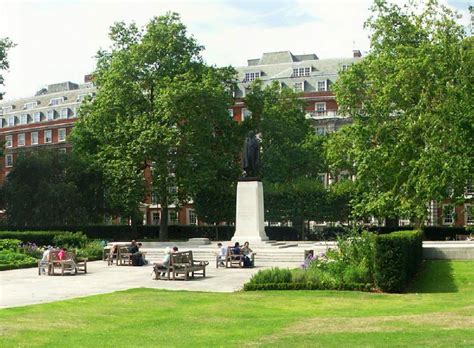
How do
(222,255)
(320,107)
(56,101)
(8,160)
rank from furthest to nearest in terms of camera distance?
1. (56,101)
2. (8,160)
3. (320,107)
4. (222,255)

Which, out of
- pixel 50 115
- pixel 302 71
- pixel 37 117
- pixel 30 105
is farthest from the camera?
pixel 30 105

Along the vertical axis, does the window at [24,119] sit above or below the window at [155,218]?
above

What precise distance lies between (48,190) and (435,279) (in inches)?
1393

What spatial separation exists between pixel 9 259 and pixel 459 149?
64.8 feet

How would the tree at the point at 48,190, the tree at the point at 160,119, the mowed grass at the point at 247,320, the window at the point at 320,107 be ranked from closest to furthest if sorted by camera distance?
the mowed grass at the point at 247,320
the tree at the point at 160,119
the tree at the point at 48,190
the window at the point at 320,107

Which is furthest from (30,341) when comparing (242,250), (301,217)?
(301,217)

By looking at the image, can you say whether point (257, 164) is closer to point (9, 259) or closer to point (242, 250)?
point (242, 250)

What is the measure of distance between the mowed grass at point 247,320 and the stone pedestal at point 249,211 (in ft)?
60.3

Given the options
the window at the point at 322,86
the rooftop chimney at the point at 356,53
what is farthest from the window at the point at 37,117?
the rooftop chimney at the point at 356,53

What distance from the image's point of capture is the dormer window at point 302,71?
79.2m

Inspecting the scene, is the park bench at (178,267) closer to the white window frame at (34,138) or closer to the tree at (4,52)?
the tree at (4,52)

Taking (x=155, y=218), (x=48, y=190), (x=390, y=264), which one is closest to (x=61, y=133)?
(x=155, y=218)

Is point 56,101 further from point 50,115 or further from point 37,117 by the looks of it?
point 37,117

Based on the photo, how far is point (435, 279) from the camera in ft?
69.9
